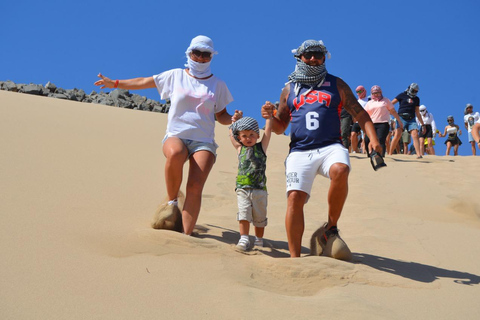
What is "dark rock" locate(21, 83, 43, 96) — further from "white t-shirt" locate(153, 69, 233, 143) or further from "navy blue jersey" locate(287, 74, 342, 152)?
"navy blue jersey" locate(287, 74, 342, 152)

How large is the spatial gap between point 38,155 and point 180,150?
2717 mm

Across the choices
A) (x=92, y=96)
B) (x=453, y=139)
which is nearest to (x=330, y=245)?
(x=453, y=139)

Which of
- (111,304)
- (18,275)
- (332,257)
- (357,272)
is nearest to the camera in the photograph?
(111,304)

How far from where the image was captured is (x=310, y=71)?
4.51 m

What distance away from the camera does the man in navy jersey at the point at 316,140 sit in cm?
427

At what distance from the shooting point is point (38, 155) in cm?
660

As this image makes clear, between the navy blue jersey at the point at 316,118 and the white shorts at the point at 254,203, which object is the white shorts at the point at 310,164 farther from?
the white shorts at the point at 254,203

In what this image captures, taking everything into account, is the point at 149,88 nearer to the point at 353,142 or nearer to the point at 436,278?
the point at 436,278

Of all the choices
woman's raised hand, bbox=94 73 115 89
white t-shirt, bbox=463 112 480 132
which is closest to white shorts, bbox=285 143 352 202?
woman's raised hand, bbox=94 73 115 89

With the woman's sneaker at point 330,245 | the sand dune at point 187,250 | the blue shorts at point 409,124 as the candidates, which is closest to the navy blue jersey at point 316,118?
the woman's sneaker at point 330,245

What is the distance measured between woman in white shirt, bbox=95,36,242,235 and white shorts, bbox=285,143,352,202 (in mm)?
838

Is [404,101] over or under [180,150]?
over

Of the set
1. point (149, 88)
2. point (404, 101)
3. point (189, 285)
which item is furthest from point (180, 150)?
point (404, 101)

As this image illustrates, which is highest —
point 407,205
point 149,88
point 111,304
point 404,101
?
point 404,101
